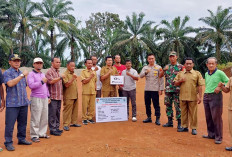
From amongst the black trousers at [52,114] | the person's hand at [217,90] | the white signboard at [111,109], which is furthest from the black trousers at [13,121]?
the person's hand at [217,90]

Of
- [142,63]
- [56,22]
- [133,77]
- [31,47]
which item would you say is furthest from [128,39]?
[133,77]

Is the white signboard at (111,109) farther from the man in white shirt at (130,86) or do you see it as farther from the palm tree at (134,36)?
the palm tree at (134,36)

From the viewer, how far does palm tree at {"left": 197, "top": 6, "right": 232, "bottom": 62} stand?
25609 mm

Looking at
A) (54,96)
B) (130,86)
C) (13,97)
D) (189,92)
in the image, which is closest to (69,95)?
(54,96)

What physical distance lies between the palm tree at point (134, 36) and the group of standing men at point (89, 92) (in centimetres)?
1890

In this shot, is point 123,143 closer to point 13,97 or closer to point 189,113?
point 189,113

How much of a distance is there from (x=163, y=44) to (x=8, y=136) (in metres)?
25.6

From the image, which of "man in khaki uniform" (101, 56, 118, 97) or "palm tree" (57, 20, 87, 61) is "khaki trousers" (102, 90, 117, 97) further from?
"palm tree" (57, 20, 87, 61)

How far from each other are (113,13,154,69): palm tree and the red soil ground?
793 inches

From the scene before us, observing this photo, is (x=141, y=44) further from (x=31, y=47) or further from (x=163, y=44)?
(x=31, y=47)

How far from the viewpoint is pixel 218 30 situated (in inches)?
1040

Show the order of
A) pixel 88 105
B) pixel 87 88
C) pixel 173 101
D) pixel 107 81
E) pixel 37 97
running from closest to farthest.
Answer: pixel 37 97 < pixel 173 101 < pixel 87 88 < pixel 88 105 < pixel 107 81

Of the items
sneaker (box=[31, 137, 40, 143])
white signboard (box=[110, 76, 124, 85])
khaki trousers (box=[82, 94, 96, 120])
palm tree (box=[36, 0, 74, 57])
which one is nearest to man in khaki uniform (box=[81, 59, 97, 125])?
khaki trousers (box=[82, 94, 96, 120])

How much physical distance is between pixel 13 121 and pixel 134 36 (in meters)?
23.1
